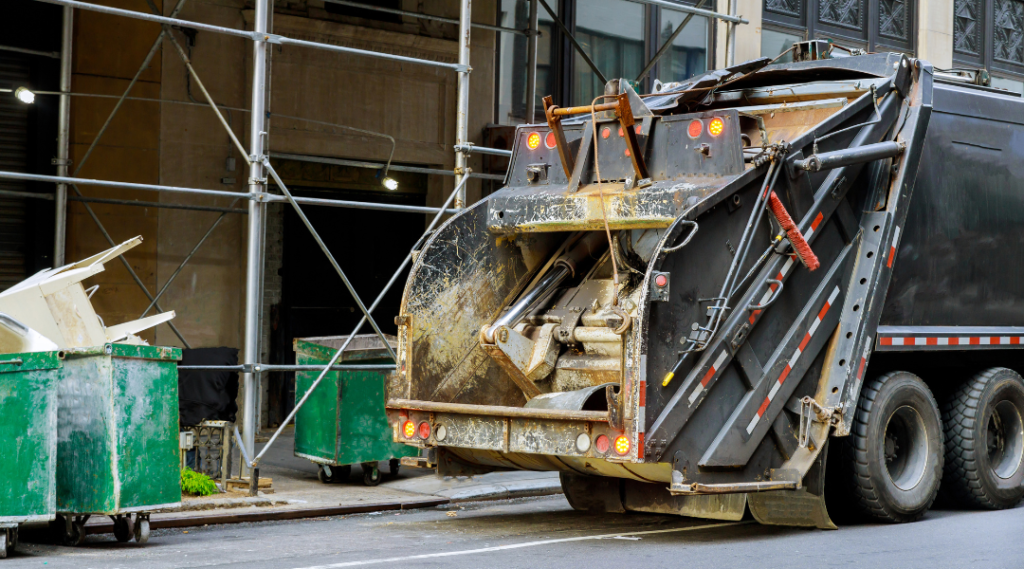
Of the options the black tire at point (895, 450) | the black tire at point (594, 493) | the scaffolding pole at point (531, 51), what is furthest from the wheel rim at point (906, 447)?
the scaffolding pole at point (531, 51)

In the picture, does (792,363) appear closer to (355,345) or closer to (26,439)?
(355,345)

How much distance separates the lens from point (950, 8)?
17938 millimetres

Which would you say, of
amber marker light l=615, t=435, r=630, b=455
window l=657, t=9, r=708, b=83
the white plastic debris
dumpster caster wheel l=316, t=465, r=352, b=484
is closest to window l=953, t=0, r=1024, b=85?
window l=657, t=9, r=708, b=83

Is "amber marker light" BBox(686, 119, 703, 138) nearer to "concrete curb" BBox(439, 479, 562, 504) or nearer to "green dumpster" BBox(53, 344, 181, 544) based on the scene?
"green dumpster" BBox(53, 344, 181, 544)

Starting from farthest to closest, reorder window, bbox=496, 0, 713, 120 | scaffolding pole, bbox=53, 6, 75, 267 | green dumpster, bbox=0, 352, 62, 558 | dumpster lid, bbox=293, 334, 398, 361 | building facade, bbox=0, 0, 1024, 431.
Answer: window, bbox=496, 0, 713, 120
building facade, bbox=0, 0, 1024, 431
scaffolding pole, bbox=53, 6, 75, 267
dumpster lid, bbox=293, 334, 398, 361
green dumpster, bbox=0, 352, 62, 558

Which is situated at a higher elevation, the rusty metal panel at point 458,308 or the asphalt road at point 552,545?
the rusty metal panel at point 458,308

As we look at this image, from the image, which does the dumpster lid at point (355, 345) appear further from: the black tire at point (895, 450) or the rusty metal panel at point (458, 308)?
the black tire at point (895, 450)

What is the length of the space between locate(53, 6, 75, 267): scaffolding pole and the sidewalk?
273cm

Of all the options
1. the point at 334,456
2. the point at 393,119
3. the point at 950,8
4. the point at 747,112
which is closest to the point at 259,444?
the point at 334,456

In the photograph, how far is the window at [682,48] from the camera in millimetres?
15594

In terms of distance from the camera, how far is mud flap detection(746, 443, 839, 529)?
25.0ft

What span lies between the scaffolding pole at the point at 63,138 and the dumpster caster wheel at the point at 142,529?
4.54 metres

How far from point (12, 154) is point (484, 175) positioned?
16.0ft

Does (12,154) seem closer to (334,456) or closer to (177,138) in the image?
(177,138)
